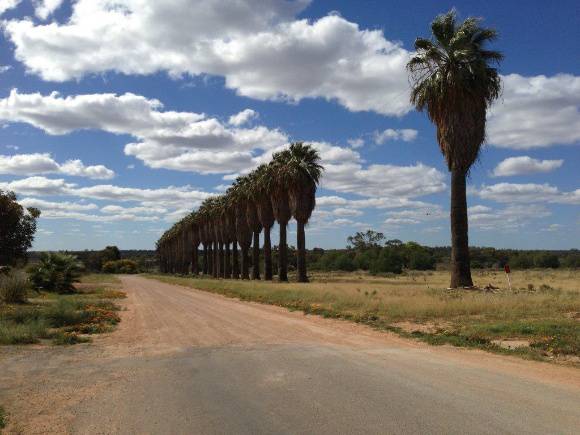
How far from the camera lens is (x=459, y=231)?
89.5ft

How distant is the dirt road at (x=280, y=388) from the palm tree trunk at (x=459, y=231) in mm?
14622

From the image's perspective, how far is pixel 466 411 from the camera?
6.84 meters

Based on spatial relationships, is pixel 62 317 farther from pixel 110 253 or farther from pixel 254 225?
pixel 110 253

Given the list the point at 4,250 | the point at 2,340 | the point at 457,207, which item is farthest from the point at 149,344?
the point at 4,250

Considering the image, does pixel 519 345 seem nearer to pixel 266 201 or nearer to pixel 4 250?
pixel 266 201

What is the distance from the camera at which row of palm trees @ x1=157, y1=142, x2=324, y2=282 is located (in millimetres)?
46812

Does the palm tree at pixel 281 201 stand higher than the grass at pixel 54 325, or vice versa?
the palm tree at pixel 281 201

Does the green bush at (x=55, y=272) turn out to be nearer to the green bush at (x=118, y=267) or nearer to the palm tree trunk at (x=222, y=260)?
the palm tree trunk at (x=222, y=260)

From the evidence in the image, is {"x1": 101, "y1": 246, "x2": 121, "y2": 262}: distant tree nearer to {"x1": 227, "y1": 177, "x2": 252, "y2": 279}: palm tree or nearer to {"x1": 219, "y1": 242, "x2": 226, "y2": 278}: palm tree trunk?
{"x1": 219, "y1": 242, "x2": 226, "y2": 278}: palm tree trunk

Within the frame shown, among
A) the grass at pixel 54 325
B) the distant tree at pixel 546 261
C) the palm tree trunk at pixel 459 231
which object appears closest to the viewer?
the grass at pixel 54 325

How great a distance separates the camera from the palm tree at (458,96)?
26.6 metres

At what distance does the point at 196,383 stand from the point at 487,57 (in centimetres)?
2401

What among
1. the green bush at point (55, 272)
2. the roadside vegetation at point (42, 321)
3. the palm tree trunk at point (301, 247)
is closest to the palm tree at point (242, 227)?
the palm tree trunk at point (301, 247)

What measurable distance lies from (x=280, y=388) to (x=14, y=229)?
56626 mm
